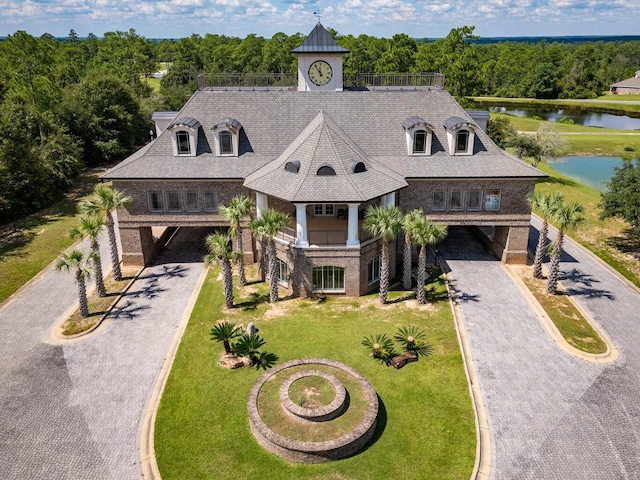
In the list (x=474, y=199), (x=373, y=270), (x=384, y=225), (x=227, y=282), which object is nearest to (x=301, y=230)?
(x=384, y=225)

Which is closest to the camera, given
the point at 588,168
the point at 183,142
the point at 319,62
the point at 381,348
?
the point at 381,348

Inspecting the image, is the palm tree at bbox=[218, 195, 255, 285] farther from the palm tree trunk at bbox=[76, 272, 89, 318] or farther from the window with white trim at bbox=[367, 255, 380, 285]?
the palm tree trunk at bbox=[76, 272, 89, 318]

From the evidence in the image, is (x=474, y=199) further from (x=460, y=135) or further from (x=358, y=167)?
(x=358, y=167)

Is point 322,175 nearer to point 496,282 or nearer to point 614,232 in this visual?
point 496,282

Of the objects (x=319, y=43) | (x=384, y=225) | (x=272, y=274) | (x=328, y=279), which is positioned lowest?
(x=328, y=279)

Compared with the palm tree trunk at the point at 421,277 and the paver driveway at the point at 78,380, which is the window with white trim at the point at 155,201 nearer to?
the paver driveway at the point at 78,380

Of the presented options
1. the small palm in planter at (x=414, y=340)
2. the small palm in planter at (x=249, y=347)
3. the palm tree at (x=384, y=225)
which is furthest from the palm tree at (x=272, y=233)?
the small palm in planter at (x=414, y=340)
